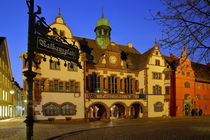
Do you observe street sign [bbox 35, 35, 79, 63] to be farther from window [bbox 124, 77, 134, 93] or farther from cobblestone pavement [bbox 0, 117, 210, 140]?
window [bbox 124, 77, 134, 93]

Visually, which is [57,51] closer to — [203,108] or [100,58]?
[100,58]

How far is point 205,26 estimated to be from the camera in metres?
8.75

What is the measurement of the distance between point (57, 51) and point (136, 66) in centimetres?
3568

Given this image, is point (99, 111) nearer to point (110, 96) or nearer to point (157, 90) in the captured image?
point (110, 96)

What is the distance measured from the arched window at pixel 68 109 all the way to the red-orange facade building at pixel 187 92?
19869 millimetres

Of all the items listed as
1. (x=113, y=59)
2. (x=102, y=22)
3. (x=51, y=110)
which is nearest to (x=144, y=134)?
(x=51, y=110)

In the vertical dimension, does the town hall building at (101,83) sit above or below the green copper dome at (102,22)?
below

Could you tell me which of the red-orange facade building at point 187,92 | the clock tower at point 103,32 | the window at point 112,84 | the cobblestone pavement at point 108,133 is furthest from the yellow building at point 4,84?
the red-orange facade building at point 187,92

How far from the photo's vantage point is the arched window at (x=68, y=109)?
3044cm

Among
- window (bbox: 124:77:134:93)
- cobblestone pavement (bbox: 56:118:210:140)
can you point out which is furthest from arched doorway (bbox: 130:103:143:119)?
cobblestone pavement (bbox: 56:118:210:140)

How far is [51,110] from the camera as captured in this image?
2948 centimetres

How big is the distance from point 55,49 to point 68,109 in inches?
1021

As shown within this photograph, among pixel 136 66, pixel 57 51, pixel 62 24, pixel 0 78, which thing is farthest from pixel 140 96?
pixel 57 51

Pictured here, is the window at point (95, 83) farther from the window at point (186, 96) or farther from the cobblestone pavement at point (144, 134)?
the window at point (186, 96)
